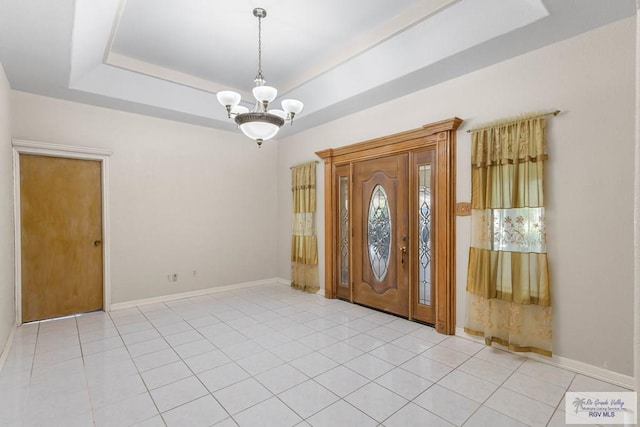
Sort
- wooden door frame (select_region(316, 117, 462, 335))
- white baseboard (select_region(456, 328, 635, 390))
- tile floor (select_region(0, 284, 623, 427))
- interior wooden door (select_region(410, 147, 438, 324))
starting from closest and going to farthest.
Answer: tile floor (select_region(0, 284, 623, 427)) → white baseboard (select_region(456, 328, 635, 390)) → wooden door frame (select_region(316, 117, 462, 335)) → interior wooden door (select_region(410, 147, 438, 324))

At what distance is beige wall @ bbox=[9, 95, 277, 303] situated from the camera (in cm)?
400

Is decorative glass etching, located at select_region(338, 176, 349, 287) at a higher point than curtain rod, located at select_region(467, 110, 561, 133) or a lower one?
lower

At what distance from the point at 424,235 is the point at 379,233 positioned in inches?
26.5

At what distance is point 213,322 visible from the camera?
3.73m

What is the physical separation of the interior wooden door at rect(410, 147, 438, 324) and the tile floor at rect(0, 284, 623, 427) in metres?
0.28

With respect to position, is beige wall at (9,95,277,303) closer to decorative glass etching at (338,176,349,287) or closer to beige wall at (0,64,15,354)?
beige wall at (0,64,15,354)

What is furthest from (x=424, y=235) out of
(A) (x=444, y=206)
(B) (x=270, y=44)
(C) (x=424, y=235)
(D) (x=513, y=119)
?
(B) (x=270, y=44)

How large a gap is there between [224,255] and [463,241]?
3.84 m

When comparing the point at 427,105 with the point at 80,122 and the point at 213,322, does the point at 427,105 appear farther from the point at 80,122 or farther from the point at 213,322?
the point at 80,122

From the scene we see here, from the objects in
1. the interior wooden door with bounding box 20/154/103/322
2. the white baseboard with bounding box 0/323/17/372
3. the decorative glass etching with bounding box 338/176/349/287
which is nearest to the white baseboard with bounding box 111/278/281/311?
the interior wooden door with bounding box 20/154/103/322

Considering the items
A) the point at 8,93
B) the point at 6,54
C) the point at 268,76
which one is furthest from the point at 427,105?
the point at 8,93

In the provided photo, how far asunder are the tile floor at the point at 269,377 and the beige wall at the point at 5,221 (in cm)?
33

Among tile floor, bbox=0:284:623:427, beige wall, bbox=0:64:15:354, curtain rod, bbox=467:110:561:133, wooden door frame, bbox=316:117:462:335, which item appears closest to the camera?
tile floor, bbox=0:284:623:427

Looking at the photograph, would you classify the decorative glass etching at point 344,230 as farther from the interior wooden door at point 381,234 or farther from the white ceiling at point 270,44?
the white ceiling at point 270,44
